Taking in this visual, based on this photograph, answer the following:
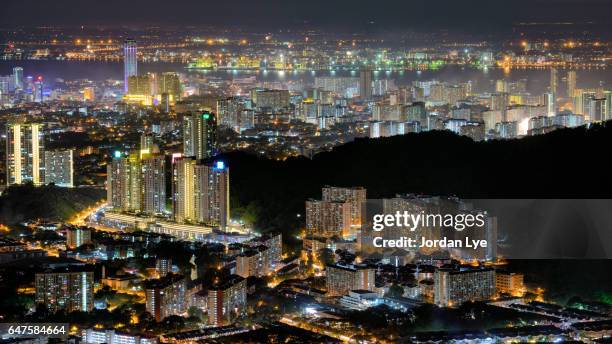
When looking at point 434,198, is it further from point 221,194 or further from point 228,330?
point 228,330

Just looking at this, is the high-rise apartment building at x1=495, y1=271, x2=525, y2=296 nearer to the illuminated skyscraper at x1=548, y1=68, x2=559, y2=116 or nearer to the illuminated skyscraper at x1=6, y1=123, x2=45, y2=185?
the illuminated skyscraper at x1=6, y1=123, x2=45, y2=185

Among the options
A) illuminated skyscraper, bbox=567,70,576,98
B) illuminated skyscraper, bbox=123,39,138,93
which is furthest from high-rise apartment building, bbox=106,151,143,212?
illuminated skyscraper, bbox=123,39,138,93

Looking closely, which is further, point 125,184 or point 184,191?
point 125,184

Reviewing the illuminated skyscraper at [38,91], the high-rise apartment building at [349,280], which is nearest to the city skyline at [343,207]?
the high-rise apartment building at [349,280]

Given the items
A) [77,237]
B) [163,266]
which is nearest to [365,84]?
[77,237]

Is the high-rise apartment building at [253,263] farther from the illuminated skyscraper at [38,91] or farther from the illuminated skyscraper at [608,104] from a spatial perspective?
the illuminated skyscraper at [38,91]

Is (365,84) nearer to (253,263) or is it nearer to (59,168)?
(59,168)

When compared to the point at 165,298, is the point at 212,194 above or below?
above
